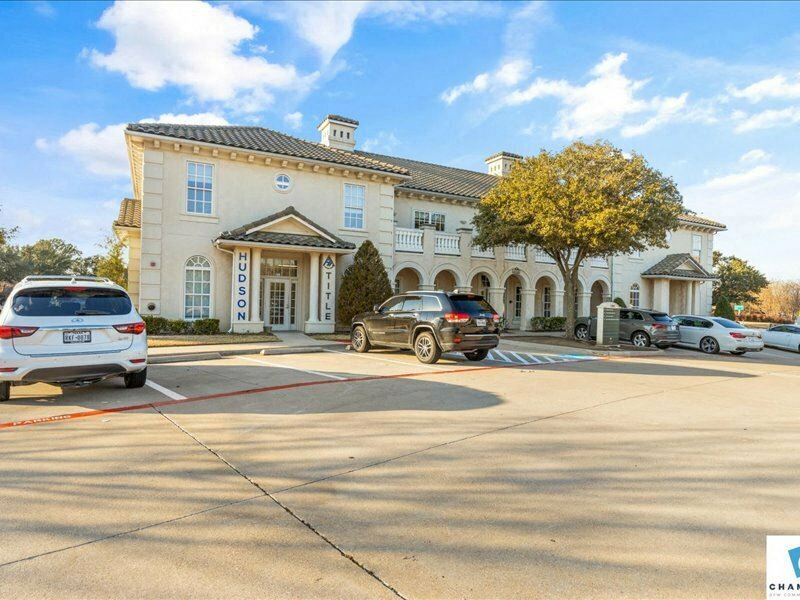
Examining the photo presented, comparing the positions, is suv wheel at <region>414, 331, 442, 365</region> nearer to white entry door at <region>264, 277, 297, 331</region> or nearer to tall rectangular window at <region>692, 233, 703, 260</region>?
white entry door at <region>264, 277, 297, 331</region>

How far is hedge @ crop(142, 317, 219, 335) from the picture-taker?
17.3 metres

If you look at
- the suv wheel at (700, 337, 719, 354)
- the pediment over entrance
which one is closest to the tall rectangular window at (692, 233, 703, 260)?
the suv wheel at (700, 337, 719, 354)

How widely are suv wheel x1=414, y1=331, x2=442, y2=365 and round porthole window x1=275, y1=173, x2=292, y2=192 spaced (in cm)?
1086

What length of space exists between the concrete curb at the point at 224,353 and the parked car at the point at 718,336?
49.0ft

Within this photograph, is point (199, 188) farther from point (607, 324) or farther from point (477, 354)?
point (607, 324)

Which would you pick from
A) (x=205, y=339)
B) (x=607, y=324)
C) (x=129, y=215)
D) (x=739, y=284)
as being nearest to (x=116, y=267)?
(x=129, y=215)

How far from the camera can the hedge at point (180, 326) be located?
56.9 feet

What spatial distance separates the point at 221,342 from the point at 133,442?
426 inches

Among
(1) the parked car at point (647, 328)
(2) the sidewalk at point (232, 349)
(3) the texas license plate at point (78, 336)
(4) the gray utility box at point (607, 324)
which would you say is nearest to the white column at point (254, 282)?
(2) the sidewalk at point (232, 349)

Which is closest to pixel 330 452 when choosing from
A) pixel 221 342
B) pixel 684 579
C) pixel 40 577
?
pixel 40 577

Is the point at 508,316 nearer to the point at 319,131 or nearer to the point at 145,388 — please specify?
the point at 319,131

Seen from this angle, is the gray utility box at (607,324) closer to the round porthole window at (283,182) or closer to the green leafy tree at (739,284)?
the round porthole window at (283,182)

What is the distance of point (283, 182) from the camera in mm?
20516

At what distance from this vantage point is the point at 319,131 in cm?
2628
